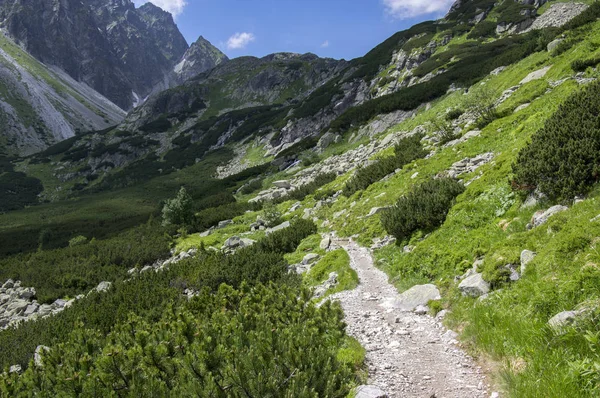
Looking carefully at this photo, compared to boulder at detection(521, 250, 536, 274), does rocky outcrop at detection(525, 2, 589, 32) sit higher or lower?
higher

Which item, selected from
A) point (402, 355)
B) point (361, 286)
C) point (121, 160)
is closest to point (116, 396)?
point (402, 355)

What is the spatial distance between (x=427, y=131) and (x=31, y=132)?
156064mm

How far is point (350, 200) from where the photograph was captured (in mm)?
19828

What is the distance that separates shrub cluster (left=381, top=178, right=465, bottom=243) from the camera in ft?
36.8

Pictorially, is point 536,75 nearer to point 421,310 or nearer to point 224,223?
point 421,310

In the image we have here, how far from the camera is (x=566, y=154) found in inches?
318

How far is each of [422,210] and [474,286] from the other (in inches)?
199

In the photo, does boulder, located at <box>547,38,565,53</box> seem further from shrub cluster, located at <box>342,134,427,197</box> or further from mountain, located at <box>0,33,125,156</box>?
mountain, located at <box>0,33,125,156</box>

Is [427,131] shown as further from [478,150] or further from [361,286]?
[361,286]

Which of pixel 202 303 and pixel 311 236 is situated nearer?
pixel 202 303

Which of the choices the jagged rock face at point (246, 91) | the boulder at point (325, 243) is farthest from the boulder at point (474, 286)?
the jagged rock face at point (246, 91)

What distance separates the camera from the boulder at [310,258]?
14.2 m

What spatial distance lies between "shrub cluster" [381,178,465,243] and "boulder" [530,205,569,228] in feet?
11.4

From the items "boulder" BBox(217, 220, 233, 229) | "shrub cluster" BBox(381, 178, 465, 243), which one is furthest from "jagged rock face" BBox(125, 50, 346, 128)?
"shrub cluster" BBox(381, 178, 465, 243)
